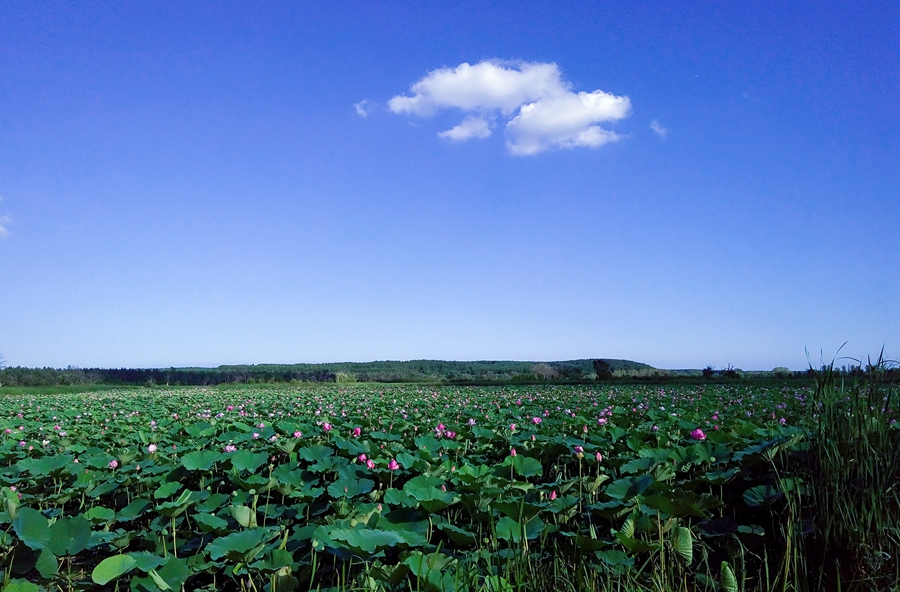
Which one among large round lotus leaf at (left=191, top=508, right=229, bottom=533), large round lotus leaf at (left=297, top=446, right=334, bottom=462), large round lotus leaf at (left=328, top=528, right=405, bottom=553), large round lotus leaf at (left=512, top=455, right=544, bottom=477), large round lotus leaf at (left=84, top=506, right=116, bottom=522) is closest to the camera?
large round lotus leaf at (left=328, top=528, right=405, bottom=553)

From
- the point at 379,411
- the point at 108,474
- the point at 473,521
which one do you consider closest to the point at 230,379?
the point at 379,411

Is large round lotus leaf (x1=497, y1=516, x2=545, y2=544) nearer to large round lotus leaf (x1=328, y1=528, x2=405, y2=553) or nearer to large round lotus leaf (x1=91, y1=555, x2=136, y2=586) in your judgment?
large round lotus leaf (x1=328, y1=528, x2=405, y2=553)

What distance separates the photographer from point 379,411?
873 cm

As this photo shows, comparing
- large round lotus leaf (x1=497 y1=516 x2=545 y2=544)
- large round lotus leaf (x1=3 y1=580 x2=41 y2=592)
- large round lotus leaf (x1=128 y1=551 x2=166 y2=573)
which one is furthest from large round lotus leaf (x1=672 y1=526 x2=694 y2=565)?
large round lotus leaf (x1=3 y1=580 x2=41 y2=592)

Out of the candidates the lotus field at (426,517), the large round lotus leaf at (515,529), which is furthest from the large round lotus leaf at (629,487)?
the large round lotus leaf at (515,529)

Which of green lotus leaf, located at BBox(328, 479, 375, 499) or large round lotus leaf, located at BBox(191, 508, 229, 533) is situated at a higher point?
green lotus leaf, located at BBox(328, 479, 375, 499)

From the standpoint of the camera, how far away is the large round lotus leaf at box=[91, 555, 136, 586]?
2.37m

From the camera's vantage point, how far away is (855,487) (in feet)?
8.95

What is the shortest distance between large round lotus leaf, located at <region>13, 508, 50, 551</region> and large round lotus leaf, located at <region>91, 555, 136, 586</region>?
0.51 m

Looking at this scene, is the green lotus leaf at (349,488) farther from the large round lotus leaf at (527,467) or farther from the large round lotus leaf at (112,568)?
the large round lotus leaf at (112,568)

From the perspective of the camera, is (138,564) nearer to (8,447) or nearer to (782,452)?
(782,452)

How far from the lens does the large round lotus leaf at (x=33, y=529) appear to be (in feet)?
8.84

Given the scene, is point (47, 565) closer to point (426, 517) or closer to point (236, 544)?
point (236, 544)

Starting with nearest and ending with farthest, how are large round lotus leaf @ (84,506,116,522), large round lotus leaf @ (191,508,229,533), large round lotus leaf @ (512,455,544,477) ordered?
large round lotus leaf @ (191,508,229,533)
large round lotus leaf @ (84,506,116,522)
large round lotus leaf @ (512,455,544,477)
